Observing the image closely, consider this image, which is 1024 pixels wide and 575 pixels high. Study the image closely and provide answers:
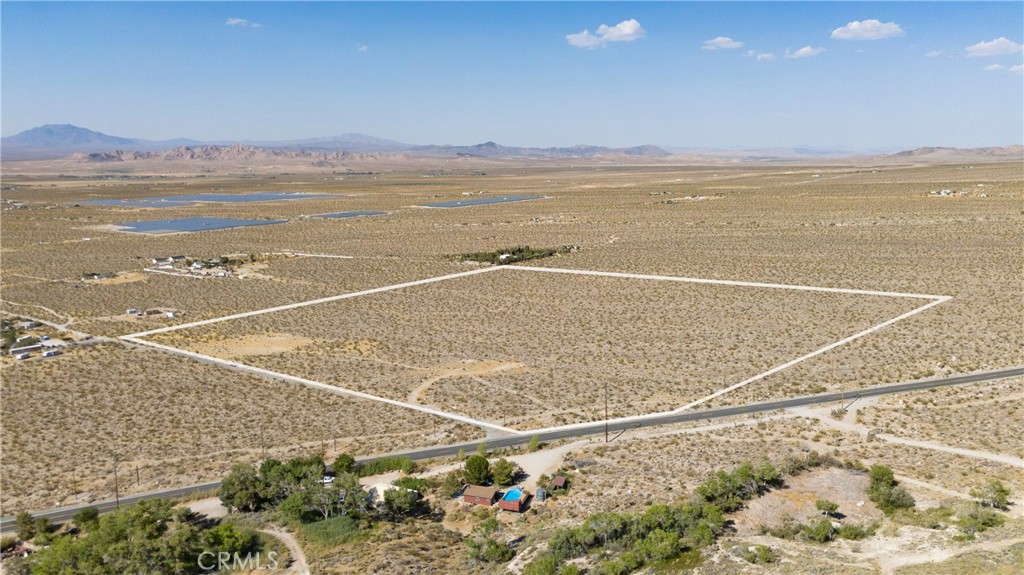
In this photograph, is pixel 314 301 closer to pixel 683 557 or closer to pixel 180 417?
pixel 180 417

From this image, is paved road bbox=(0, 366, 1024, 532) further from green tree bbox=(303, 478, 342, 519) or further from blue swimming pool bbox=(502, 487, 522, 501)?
green tree bbox=(303, 478, 342, 519)

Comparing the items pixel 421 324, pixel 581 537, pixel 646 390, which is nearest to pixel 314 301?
pixel 421 324

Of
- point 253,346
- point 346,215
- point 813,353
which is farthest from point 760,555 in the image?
point 346,215

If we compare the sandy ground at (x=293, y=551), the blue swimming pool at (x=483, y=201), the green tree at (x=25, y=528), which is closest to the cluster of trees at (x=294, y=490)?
the sandy ground at (x=293, y=551)

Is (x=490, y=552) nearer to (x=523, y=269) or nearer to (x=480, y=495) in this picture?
(x=480, y=495)

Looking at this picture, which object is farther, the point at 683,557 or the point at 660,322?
the point at 660,322

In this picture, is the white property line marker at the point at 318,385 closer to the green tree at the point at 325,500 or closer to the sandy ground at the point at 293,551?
the green tree at the point at 325,500
